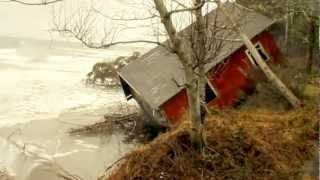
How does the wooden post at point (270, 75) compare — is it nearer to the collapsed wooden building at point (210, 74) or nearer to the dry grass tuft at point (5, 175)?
the collapsed wooden building at point (210, 74)

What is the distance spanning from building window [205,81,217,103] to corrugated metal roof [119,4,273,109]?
1.28 m

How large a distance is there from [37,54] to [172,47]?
34.4 m

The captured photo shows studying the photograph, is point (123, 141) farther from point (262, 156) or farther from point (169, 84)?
point (262, 156)

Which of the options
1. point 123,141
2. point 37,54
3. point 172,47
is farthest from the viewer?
point 37,54

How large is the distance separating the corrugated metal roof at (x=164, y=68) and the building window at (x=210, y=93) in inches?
50.5

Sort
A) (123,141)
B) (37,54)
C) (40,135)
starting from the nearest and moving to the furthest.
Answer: (123,141) < (40,135) < (37,54)

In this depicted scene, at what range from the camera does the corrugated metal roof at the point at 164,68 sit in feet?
68.2

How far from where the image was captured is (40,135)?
80.4 ft

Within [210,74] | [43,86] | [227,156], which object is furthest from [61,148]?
[43,86]

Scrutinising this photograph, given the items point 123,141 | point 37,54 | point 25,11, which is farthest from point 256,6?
point 25,11

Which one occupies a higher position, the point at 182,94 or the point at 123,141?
the point at 182,94

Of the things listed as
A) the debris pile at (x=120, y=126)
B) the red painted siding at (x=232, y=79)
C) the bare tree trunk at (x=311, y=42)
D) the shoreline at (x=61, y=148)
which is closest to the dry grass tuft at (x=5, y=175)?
the shoreline at (x=61, y=148)

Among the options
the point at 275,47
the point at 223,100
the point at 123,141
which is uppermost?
the point at 275,47

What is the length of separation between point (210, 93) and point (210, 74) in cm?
171
